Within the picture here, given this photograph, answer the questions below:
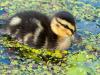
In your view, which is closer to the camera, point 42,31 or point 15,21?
point 42,31

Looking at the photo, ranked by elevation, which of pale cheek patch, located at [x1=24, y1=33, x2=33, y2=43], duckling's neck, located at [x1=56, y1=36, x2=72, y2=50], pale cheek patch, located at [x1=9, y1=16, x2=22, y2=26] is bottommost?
duckling's neck, located at [x1=56, y1=36, x2=72, y2=50]

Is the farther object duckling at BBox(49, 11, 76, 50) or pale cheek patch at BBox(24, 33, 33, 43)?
pale cheek patch at BBox(24, 33, 33, 43)

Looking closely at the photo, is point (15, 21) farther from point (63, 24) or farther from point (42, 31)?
point (63, 24)

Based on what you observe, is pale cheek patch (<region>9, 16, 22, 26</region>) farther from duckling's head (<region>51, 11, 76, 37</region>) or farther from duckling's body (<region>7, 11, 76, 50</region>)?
duckling's head (<region>51, 11, 76, 37</region>)

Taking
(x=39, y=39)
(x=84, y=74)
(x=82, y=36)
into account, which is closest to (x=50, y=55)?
(x=39, y=39)

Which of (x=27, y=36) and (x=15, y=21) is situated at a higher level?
(x=15, y=21)

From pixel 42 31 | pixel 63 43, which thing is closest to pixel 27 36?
pixel 42 31

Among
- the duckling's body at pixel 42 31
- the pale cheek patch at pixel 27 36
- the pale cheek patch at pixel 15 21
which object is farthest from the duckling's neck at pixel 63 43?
the pale cheek patch at pixel 15 21

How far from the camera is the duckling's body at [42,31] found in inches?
150

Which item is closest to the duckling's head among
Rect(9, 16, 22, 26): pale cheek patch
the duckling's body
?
the duckling's body

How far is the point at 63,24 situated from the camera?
377cm

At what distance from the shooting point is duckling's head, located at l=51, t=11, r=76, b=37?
370cm

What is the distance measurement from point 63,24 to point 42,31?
0.66 feet

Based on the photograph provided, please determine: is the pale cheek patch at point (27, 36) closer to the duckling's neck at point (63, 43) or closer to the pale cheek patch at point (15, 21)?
the pale cheek patch at point (15, 21)
